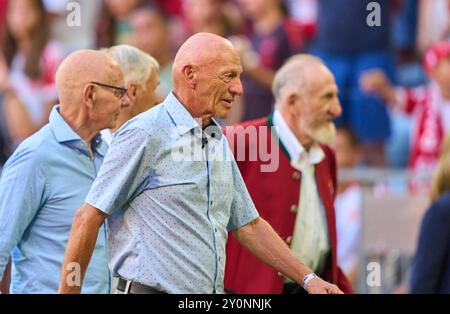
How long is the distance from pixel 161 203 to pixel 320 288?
2.50 ft

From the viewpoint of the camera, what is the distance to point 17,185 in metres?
5.91

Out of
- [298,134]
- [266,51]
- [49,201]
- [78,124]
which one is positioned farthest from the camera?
[266,51]

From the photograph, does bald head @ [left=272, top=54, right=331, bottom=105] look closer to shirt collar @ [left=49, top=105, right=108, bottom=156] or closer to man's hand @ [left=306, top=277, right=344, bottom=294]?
shirt collar @ [left=49, top=105, right=108, bottom=156]

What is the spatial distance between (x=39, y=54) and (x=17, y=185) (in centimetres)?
707

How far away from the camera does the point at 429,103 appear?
448 inches

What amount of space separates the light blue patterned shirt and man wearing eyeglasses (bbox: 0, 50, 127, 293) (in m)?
0.82

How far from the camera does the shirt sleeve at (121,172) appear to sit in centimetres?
521

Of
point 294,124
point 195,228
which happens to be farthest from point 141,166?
point 294,124

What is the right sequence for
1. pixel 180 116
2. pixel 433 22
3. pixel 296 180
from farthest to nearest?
pixel 433 22 → pixel 296 180 → pixel 180 116

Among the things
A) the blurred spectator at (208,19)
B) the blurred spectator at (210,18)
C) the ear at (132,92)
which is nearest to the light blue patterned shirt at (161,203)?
the ear at (132,92)

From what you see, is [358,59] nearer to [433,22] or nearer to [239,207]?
[433,22]

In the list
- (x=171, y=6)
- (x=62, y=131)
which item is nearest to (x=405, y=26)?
(x=171, y=6)

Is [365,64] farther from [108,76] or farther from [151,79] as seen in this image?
[108,76]

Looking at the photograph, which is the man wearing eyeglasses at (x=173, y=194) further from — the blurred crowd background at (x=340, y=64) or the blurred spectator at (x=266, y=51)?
the blurred spectator at (x=266, y=51)
